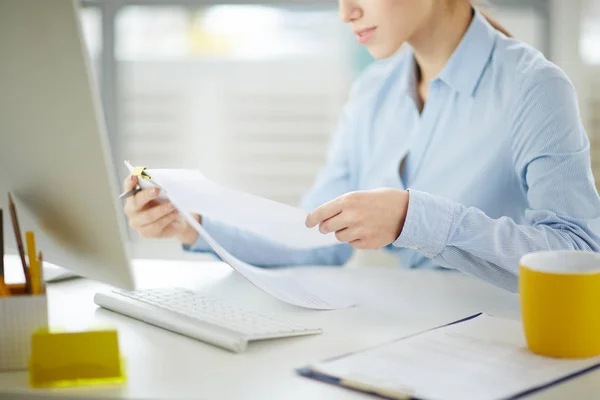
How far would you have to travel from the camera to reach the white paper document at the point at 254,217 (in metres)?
1.12

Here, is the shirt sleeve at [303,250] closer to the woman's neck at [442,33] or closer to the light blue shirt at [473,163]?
the light blue shirt at [473,163]

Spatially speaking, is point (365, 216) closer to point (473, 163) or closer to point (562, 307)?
point (562, 307)

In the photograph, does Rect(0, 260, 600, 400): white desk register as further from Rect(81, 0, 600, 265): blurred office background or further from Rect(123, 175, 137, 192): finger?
Rect(81, 0, 600, 265): blurred office background

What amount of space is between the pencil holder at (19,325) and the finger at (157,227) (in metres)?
0.44

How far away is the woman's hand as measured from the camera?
1086 millimetres

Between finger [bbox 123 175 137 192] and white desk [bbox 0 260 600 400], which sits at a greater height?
finger [bbox 123 175 137 192]

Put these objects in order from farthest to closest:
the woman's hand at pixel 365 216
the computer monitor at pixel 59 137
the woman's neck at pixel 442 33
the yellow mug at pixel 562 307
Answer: the woman's neck at pixel 442 33, the woman's hand at pixel 365 216, the yellow mug at pixel 562 307, the computer monitor at pixel 59 137

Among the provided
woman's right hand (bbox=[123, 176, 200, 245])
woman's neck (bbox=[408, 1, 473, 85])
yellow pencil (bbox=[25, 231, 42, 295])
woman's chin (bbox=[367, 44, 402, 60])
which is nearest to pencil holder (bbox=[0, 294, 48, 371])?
yellow pencil (bbox=[25, 231, 42, 295])

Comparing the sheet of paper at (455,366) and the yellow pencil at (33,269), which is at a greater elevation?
the yellow pencil at (33,269)

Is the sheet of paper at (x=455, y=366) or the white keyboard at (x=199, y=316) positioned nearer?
the sheet of paper at (x=455, y=366)

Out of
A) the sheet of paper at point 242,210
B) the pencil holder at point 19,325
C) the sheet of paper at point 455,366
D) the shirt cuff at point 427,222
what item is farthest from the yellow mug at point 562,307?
the pencil holder at point 19,325

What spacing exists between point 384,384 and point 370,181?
0.90 m

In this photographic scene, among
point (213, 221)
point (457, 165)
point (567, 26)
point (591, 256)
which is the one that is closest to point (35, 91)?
point (591, 256)

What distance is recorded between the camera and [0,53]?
774 mm
